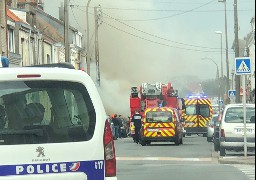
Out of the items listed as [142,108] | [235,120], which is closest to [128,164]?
[235,120]

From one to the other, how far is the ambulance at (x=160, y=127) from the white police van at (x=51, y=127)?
26.8 meters

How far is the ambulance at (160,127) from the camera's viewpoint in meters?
34.4

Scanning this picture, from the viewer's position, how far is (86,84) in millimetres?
7477

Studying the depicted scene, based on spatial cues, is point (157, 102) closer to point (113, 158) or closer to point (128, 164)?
point (128, 164)

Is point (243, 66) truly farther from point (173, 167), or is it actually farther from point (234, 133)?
point (173, 167)

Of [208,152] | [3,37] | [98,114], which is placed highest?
[3,37]

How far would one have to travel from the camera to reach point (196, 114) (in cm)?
5309

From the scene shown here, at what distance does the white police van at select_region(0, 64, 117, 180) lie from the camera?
23.7ft

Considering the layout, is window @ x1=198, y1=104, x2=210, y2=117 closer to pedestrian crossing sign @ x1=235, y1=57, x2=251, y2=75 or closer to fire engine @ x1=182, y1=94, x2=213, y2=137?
fire engine @ x1=182, y1=94, x2=213, y2=137

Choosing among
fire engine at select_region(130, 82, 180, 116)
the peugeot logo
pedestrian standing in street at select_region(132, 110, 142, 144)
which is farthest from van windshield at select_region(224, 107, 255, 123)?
fire engine at select_region(130, 82, 180, 116)

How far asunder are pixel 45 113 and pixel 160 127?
27256 mm

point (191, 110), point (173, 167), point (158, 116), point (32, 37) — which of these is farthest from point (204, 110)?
point (173, 167)

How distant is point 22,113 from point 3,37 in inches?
1633

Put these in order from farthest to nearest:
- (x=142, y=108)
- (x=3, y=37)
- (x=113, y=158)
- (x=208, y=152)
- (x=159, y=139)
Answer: (x=3, y=37)
(x=142, y=108)
(x=159, y=139)
(x=208, y=152)
(x=113, y=158)
